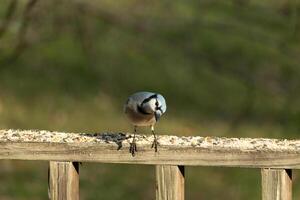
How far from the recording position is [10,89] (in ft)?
43.3

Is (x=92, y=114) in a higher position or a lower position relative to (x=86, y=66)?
lower

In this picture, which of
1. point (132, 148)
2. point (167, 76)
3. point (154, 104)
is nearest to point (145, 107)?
point (154, 104)

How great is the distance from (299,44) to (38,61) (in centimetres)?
375

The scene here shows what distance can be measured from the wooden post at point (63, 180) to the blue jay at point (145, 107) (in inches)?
17.8

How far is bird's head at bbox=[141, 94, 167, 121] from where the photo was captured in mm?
3785

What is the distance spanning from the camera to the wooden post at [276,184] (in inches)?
123

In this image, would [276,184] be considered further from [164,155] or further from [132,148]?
[132,148]

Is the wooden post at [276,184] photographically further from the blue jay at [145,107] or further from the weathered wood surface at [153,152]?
the blue jay at [145,107]

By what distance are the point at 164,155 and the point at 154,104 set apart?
23.5 inches

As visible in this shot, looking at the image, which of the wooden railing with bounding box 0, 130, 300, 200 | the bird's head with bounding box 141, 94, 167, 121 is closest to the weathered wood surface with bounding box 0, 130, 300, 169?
the wooden railing with bounding box 0, 130, 300, 200

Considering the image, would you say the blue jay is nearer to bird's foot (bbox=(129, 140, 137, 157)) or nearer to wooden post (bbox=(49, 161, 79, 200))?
bird's foot (bbox=(129, 140, 137, 157))

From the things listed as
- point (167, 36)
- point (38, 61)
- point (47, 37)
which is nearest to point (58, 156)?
point (47, 37)

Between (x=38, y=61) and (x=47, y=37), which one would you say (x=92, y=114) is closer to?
(x=38, y=61)

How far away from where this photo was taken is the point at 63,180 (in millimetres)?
3373
